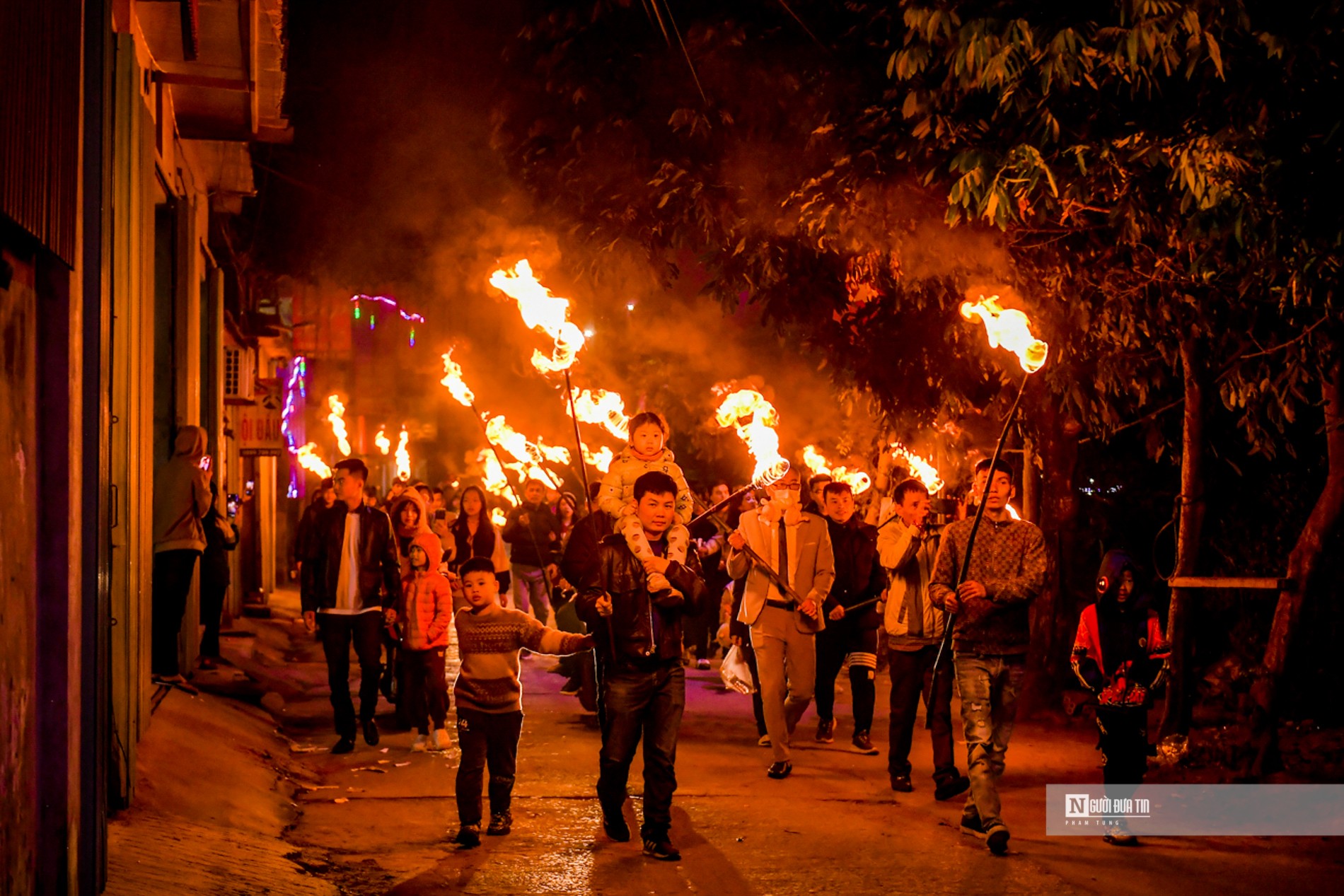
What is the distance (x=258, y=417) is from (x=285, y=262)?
4.01 metres

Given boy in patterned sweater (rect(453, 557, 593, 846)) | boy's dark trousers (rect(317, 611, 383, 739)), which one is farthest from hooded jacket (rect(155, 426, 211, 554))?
boy in patterned sweater (rect(453, 557, 593, 846))

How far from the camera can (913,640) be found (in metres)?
8.70

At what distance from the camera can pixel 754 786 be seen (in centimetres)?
843

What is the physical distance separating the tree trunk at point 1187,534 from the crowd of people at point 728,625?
71.1 inches

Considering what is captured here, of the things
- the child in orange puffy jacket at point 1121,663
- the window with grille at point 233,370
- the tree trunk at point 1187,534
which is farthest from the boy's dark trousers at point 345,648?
the window with grille at point 233,370

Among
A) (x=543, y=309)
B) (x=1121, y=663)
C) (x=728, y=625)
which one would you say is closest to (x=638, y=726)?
(x=1121, y=663)

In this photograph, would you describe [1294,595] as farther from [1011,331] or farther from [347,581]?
[347,581]

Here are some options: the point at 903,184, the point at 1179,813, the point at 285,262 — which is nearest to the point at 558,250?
the point at 903,184

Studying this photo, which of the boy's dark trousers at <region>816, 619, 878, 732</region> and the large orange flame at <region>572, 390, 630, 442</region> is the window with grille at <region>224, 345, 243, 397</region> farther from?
the boy's dark trousers at <region>816, 619, 878, 732</region>

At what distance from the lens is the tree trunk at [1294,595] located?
861cm

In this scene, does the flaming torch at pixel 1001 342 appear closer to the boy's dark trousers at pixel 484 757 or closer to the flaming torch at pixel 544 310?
the flaming torch at pixel 544 310

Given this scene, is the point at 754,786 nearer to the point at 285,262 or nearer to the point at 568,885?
the point at 568,885

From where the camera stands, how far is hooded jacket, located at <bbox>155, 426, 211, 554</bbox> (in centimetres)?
1016

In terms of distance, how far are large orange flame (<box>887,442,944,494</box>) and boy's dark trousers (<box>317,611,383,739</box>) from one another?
786 cm
